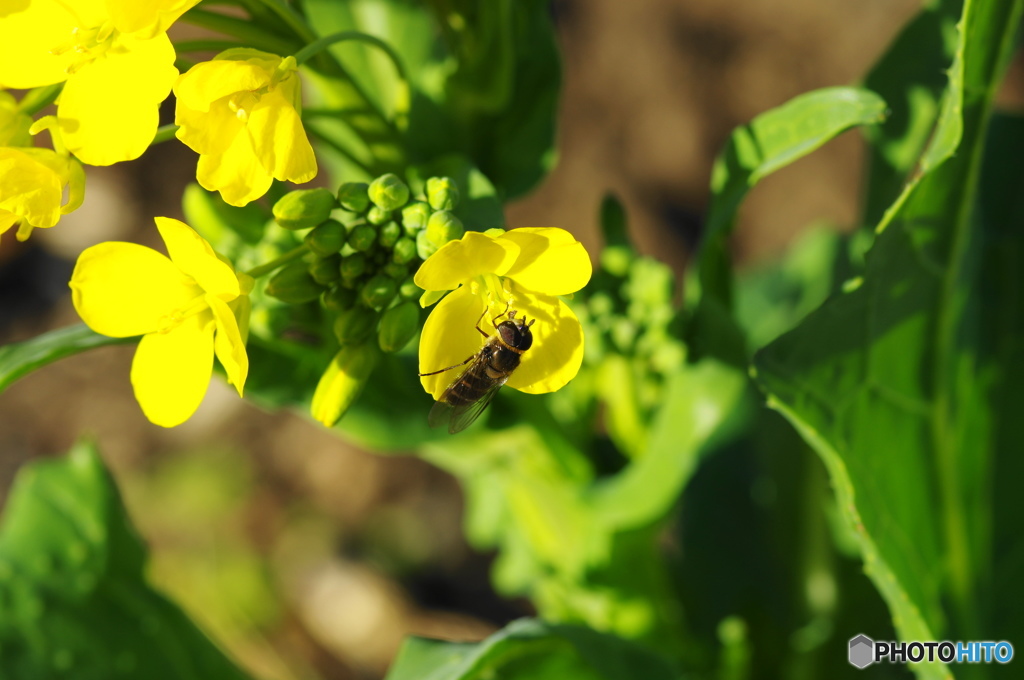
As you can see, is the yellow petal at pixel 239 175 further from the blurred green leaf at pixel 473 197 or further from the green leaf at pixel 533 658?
the green leaf at pixel 533 658

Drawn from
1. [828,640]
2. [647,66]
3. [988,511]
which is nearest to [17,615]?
[828,640]

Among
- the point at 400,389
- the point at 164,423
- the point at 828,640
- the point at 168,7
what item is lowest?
the point at 828,640

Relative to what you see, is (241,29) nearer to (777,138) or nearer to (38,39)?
(38,39)

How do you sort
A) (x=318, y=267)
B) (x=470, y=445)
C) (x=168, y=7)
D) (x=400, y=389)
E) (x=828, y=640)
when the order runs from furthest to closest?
(x=828, y=640), (x=470, y=445), (x=400, y=389), (x=318, y=267), (x=168, y=7)

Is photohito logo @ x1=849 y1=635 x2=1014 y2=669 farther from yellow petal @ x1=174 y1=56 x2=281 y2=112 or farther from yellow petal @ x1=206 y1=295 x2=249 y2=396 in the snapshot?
yellow petal @ x1=174 y1=56 x2=281 y2=112

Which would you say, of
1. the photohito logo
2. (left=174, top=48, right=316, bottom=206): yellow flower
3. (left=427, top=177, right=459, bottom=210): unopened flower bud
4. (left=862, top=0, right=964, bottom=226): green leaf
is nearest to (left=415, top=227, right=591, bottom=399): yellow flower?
(left=427, top=177, right=459, bottom=210): unopened flower bud

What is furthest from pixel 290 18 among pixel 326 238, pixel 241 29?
pixel 326 238

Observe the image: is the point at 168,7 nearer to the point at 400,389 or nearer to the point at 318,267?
the point at 318,267
